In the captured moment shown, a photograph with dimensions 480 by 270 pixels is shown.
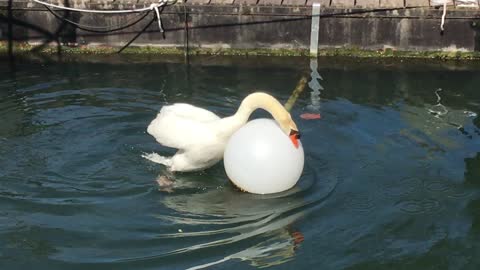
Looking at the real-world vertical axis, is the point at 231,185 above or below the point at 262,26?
below

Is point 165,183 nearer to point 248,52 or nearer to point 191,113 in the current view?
point 191,113

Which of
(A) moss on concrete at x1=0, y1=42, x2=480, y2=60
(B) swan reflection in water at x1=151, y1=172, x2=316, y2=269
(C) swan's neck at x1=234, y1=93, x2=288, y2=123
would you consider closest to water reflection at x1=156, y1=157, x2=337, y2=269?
(B) swan reflection in water at x1=151, y1=172, x2=316, y2=269

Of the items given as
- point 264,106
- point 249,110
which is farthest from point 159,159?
point 264,106

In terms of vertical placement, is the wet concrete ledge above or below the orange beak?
above

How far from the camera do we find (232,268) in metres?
6.92

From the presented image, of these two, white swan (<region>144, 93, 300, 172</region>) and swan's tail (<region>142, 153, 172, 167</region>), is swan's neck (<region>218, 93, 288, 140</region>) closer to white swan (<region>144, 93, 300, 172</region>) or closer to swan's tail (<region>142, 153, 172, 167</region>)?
white swan (<region>144, 93, 300, 172</region>)

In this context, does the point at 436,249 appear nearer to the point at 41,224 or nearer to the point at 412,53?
the point at 41,224

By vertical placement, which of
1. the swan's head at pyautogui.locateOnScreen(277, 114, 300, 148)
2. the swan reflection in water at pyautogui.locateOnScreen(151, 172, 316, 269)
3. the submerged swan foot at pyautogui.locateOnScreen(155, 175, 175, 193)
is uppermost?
the swan's head at pyautogui.locateOnScreen(277, 114, 300, 148)

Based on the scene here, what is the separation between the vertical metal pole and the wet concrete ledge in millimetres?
107

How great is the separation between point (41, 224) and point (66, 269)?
1.06 m

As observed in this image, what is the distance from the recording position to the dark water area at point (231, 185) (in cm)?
725

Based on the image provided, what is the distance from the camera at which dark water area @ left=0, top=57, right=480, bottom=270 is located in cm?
725

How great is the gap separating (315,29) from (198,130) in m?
6.41

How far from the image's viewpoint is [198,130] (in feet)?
28.3
